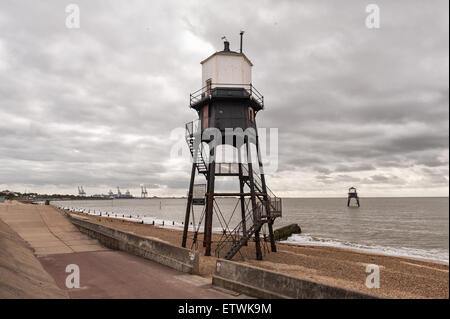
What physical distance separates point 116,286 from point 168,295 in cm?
214

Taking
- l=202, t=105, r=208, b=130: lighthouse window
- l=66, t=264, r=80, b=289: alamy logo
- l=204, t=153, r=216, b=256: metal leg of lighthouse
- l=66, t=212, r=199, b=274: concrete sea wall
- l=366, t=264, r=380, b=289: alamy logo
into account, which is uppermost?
l=202, t=105, r=208, b=130: lighthouse window

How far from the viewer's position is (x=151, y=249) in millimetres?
13492

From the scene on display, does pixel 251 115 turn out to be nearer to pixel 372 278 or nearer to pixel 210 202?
pixel 210 202

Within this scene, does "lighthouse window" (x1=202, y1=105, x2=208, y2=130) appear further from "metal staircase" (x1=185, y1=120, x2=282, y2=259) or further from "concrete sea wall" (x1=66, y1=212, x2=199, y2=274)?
"concrete sea wall" (x1=66, y1=212, x2=199, y2=274)

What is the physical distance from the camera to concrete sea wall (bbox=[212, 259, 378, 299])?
678cm

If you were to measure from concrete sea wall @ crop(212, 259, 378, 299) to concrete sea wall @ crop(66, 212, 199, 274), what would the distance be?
1.95 m

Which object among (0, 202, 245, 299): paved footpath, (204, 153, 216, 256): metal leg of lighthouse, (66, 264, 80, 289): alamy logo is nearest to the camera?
(0, 202, 245, 299): paved footpath

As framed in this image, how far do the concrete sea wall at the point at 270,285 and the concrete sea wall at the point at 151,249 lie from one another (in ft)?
6.40

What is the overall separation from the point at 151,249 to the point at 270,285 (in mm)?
7243

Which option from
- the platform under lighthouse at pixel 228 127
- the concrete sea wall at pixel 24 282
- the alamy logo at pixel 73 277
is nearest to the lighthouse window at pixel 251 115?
the platform under lighthouse at pixel 228 127

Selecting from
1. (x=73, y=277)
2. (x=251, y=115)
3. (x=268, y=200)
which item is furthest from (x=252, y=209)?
(x=73, y=277)

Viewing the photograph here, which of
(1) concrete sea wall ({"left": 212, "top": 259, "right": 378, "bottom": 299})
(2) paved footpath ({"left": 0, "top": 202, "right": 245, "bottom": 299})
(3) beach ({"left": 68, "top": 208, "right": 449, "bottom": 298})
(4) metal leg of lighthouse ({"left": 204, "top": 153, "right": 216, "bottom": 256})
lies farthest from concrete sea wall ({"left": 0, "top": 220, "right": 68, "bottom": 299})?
(4) metal leg of lighthouse ({"left": 204, "top": 153, "right": 216, "bottom": 256})
